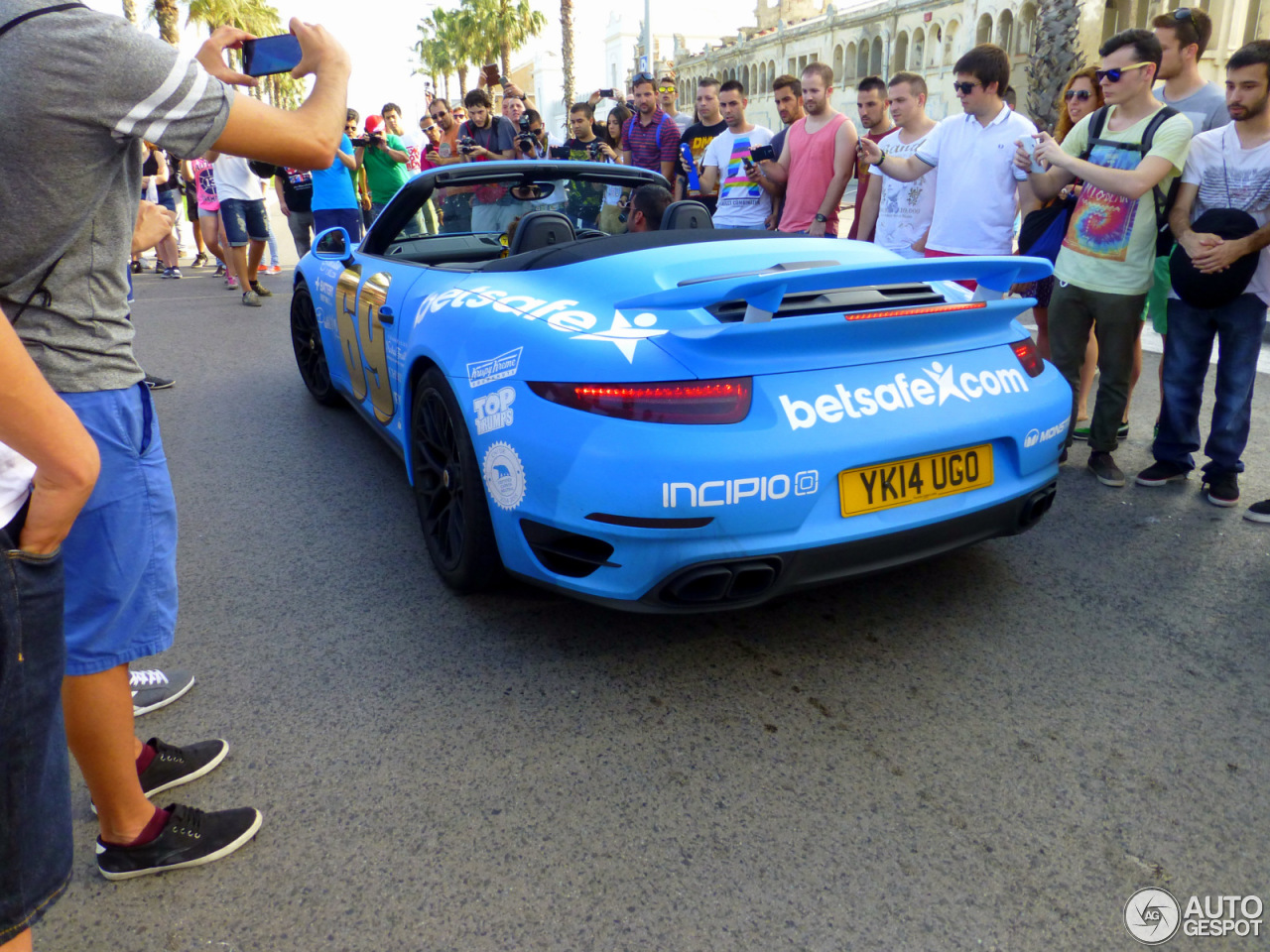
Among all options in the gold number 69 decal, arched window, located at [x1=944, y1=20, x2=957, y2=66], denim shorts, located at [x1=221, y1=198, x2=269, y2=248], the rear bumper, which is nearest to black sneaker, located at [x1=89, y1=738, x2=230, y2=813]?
the rear bumper

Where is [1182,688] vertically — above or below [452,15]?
below

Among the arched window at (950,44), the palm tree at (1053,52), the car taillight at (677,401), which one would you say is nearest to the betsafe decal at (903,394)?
the car taillight at (677,401)

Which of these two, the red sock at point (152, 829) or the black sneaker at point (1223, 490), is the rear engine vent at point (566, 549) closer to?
the red sock at point (152, 829)

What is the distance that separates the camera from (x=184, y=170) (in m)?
11.6

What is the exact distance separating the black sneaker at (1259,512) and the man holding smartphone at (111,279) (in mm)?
3627

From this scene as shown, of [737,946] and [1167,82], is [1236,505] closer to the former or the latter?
[1167,82]

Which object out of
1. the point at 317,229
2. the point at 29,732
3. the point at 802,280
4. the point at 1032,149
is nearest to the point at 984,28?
the point at 317,229

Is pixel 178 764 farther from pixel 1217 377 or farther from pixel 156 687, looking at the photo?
pixel 1217 377

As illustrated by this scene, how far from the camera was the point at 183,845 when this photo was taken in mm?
1885

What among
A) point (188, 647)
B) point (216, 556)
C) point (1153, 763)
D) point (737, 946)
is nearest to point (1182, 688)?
point (1153, 763)

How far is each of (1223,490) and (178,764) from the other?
3.88m

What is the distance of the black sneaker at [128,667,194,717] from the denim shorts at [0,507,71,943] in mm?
1251

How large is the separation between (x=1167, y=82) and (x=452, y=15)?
49.2 m

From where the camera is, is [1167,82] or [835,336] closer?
[835,336]
